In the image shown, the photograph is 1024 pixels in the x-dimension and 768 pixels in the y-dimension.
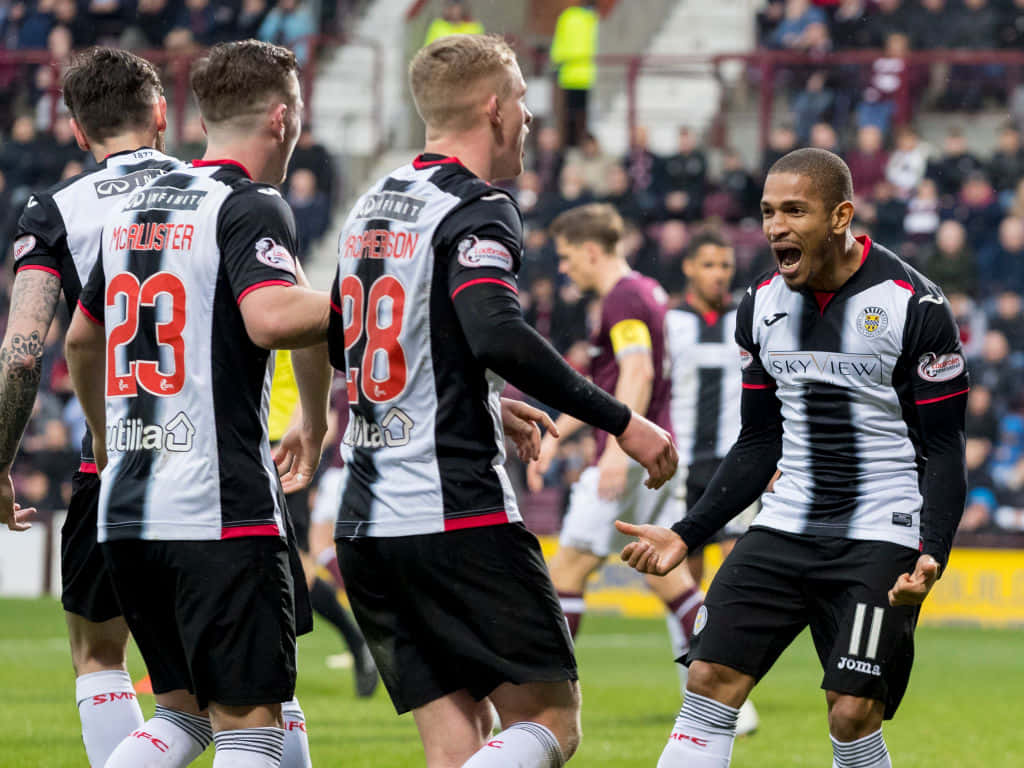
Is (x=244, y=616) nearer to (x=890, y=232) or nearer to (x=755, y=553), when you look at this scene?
(x=755, y=553)

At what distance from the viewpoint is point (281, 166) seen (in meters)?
4.29

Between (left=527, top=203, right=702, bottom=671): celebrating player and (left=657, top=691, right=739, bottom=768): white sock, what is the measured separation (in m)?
2.89

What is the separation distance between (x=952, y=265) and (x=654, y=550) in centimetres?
1253

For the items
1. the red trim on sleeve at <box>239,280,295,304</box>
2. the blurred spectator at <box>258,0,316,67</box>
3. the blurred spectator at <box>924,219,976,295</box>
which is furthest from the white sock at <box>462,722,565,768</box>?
Answer: the blurred spectator at <box>258,0,316,67</box>

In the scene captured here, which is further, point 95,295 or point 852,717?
point 852,717

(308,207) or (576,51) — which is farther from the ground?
(576,51)

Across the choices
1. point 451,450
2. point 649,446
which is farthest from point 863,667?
point 451,450

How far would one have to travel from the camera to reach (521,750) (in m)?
3.83

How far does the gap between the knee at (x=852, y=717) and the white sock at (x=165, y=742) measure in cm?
180

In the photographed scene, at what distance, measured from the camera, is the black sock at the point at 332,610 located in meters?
8.70

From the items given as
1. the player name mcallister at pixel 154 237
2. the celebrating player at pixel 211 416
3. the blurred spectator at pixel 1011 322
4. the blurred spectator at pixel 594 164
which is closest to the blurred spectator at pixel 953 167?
the blurred spectator at pixel 1011 322

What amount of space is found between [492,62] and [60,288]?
156cm

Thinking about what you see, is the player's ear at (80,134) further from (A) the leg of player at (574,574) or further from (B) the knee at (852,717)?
(A) the leg of player at (574,574)

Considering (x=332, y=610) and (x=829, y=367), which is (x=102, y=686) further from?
(x=332, y=610)
